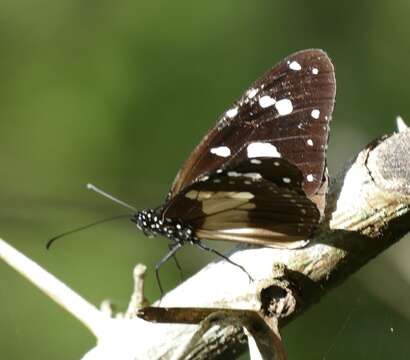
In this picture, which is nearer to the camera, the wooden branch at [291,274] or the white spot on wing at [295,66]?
the wooden branch at [291,274]

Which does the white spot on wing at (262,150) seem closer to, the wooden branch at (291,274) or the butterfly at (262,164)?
the butterfly at (262,164)

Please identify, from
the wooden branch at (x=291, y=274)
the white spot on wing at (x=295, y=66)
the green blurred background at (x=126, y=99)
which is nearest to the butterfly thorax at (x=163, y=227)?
the white spot on wing at (x=295, y=66)

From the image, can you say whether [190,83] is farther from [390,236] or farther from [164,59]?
[390,236]

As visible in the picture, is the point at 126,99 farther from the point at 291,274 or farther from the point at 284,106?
the point at 291,274

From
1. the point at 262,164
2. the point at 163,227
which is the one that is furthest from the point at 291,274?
the point at 163,227

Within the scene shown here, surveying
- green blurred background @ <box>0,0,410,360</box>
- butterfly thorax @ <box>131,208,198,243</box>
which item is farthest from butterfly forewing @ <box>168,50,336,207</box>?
green blurred background @ <box>0,0,410,360</box>

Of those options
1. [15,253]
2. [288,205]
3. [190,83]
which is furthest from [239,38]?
[15,253]

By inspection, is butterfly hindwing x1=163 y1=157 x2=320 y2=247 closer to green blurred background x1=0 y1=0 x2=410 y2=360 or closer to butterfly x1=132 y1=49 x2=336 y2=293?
butterfly x1=132 y1=49 x2=336 y2=293
